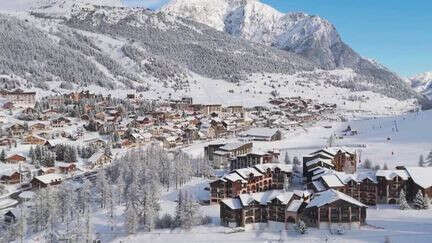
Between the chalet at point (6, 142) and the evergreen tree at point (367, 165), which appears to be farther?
the chalet at point (6, 142)

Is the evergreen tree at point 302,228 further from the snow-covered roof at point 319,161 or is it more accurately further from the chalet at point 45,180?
the chalet at point 45,180

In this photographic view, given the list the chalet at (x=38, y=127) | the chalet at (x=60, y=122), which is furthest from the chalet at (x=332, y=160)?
the chalet at (x=60, y=122)

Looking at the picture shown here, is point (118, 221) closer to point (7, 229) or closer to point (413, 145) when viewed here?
point (7, 229)

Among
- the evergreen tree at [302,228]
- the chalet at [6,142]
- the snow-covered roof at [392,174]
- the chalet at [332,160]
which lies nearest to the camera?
the evergreen tree at [302,228]

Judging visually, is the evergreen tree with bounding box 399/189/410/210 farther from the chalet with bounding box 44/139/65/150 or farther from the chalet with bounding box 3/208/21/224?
the chalet with bounding box 44/139/65/150

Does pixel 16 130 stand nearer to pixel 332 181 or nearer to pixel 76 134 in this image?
pixel 76 134

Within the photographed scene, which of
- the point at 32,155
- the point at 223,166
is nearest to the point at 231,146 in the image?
the point at 223,166
